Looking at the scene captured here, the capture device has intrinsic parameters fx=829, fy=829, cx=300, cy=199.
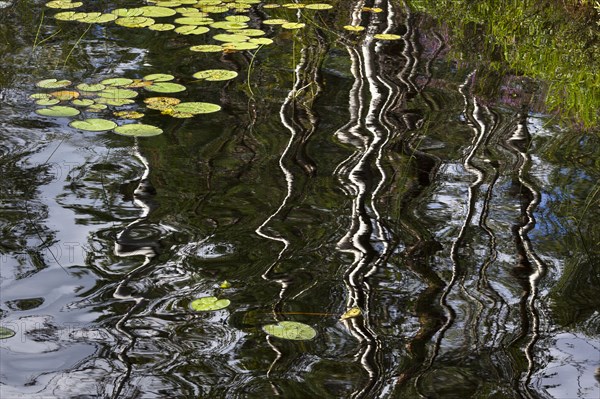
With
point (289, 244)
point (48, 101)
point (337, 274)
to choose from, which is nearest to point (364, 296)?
point (337, 274)

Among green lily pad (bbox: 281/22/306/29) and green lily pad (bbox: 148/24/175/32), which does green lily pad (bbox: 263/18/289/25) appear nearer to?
green lily pad (bbox: 281/22/306/29)

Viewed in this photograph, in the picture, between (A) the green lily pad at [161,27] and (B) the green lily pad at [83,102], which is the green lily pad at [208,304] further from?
(A) the green lily pad at [161,27]

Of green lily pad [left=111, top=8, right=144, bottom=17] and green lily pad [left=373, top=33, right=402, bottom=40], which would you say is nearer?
green lily pad [left=373, top=33, right=402, bottom=40]

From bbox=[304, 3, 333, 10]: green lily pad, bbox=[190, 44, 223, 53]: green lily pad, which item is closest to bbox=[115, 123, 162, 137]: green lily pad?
bbox=[190, 44, 223, 53]: green lily pad

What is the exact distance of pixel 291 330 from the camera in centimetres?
213

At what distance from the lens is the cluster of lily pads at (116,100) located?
3.34m

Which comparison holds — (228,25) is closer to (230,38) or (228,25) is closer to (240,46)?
(230,38)

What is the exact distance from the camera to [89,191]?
284 cm

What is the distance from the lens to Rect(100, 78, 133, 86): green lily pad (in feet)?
12.4

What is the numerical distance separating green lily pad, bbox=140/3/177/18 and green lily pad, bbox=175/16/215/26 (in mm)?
125

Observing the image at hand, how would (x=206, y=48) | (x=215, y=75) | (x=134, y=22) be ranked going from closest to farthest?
1. (x=215, y=75)
2. (x=206, y=48)
3. (x=134, y=22)

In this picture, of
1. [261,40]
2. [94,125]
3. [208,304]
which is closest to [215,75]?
[261,40]

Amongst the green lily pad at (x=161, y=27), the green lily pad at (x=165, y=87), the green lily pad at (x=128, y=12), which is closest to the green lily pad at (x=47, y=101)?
the green lily pad at (x=165, y=87)

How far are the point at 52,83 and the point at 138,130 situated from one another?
714 mm
